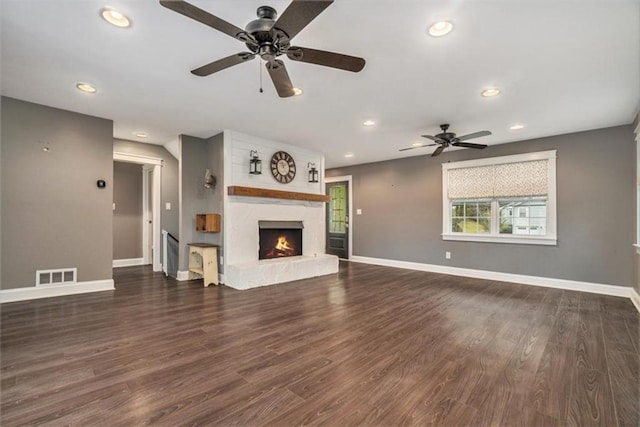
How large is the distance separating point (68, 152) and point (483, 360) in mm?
5572

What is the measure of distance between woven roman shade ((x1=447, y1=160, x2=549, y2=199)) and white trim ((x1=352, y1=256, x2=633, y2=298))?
4.83 feet

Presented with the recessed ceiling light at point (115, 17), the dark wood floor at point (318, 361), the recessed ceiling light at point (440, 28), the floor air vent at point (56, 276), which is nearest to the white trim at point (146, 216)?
the floor air vent at point (56, 276)

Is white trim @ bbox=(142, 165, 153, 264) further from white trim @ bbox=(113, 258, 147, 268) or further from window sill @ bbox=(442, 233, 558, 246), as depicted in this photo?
window sill @ bbox=(442, 233, 558, 246)

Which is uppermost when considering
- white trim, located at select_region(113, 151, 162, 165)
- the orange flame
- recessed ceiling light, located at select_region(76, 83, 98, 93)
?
recessed ceiling light, located at select_region(76, 83, 98, 93)

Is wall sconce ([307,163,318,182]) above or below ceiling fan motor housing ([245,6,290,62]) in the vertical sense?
below

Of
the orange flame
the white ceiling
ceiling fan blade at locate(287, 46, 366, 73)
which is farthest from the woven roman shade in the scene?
ceiling fan blade at locate(287, 46, 366, 73)

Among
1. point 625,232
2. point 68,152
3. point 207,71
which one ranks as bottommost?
point 625,232

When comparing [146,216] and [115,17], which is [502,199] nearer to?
[115,17]

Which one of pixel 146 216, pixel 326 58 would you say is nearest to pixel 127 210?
pixel 146 216

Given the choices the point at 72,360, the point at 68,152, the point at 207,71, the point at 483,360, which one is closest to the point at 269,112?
the point at 207,71

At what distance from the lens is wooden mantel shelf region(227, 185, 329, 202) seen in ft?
15.5

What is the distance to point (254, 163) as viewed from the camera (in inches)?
199

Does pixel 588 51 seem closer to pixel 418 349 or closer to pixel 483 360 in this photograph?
pixel 483 360

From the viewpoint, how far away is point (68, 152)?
4070mm
